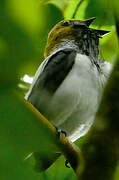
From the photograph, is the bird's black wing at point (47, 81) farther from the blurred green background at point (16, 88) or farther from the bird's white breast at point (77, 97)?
the blurred green background at point (16, 88)

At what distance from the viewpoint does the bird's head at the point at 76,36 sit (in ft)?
10.5

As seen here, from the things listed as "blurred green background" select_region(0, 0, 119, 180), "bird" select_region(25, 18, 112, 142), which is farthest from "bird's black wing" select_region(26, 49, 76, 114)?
"blurred green background" select_region(0, 0, 119, 180)

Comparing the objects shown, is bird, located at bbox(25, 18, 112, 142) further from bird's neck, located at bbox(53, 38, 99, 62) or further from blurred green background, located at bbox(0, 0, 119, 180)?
blurred green background, located at bbox(0, 0, 119, 180)

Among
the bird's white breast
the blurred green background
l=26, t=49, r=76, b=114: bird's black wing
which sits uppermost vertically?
the blurred green background

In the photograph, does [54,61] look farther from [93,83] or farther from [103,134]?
[103,134]

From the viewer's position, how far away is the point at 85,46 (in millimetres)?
3207

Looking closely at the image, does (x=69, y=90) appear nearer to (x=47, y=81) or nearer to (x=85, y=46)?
(x=47, y=81)

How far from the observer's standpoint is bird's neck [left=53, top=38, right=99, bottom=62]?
10.00ft

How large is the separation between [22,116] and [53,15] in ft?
3.78

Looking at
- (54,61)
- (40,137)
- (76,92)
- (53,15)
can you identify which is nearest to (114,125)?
(40,137)

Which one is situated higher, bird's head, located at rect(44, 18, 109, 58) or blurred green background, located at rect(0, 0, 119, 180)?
blurred green background, located at rect(0, 0, 119, 180)

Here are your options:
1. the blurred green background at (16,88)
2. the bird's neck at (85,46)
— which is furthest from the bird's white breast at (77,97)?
the blurred green background at (16,88)

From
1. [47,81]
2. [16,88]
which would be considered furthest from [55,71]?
[16,88]

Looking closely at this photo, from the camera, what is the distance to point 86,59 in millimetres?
2670
